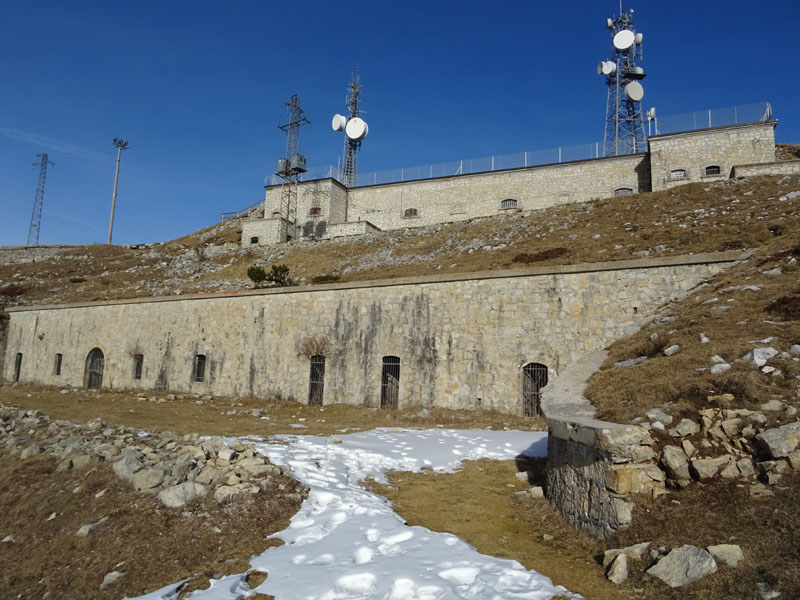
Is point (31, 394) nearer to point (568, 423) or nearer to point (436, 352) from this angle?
point (436, 352)

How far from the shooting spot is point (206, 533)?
22.7 feet

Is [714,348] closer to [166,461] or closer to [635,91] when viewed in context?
[166,461]

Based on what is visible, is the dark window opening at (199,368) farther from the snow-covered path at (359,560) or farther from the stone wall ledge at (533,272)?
the snow-covered path at (359,560)

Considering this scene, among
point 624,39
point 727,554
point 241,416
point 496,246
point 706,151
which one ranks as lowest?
point 241,416

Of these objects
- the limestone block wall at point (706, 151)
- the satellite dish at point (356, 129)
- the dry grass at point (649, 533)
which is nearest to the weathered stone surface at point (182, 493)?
the dry grass at point (649, 533)

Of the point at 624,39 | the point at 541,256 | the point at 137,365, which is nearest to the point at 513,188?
the point at 541,256

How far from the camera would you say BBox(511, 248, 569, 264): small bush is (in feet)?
76.1

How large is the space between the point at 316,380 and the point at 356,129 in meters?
40.1

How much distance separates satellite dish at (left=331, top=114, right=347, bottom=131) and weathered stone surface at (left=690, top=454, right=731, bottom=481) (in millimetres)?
54970

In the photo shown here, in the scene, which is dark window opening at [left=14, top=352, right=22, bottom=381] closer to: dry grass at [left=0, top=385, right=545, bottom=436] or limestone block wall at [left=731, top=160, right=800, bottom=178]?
dry grass at [left=0, top=385, right=545, bottom=436]

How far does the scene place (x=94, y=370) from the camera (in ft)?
95.8

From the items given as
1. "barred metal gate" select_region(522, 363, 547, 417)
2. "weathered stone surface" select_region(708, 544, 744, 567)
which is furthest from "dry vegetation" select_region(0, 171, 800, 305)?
"weathered stone surface" select_region(708, 544, 744, 567)

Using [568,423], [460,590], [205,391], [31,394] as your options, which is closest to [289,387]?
[205,391]

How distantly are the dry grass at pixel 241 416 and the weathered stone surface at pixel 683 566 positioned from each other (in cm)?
1007
